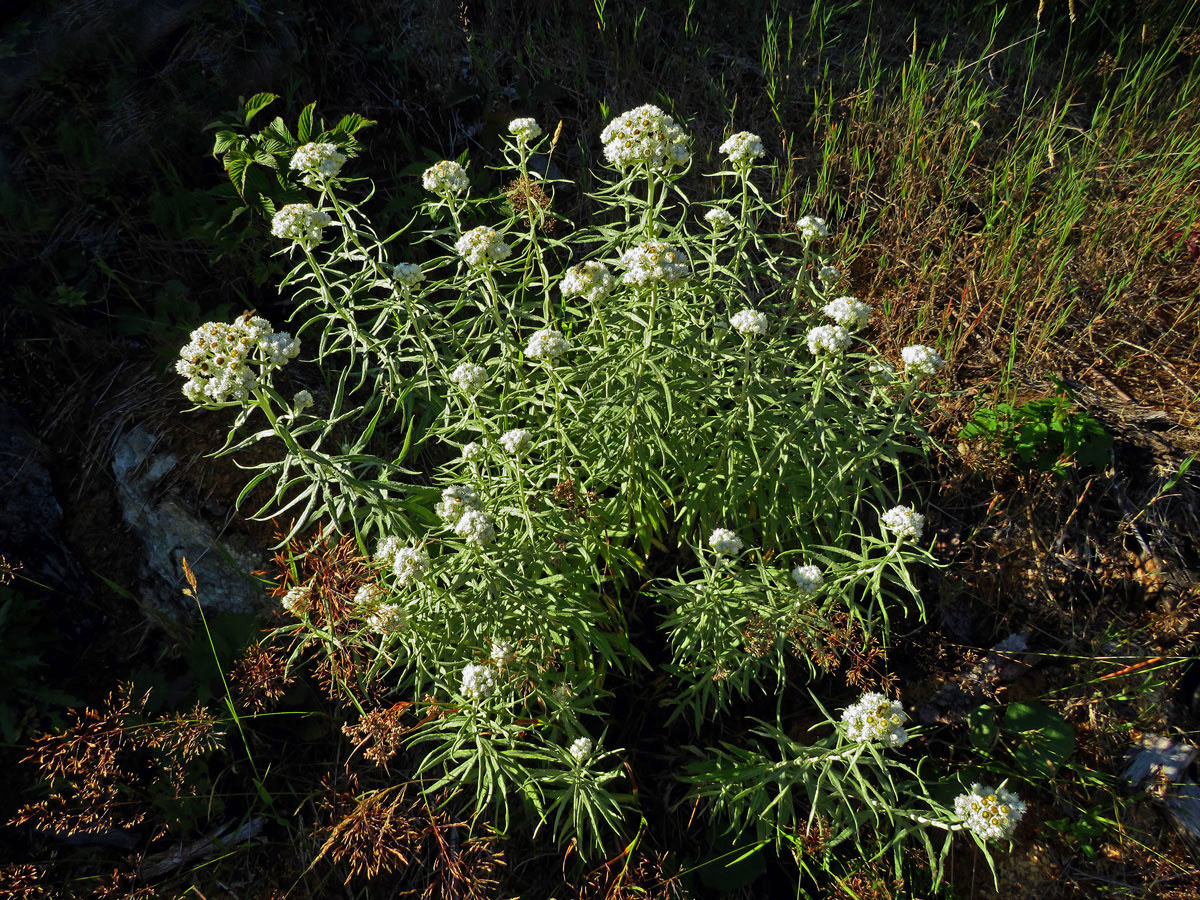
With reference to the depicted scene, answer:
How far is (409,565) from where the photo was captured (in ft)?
7.77

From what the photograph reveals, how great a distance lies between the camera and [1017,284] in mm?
4539

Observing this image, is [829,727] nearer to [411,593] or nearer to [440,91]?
[411,593]

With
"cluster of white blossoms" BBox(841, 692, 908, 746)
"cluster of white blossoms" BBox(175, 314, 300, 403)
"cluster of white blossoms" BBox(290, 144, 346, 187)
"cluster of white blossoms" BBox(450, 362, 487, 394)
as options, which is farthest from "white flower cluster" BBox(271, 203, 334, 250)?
"cluster of white blossoms" BBox(841, 692, 908, 746)

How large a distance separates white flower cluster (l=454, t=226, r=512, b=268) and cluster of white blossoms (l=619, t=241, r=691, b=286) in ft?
1.67

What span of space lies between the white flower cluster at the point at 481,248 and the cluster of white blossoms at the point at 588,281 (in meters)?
0.32

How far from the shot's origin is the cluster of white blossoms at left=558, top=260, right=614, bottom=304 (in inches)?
101

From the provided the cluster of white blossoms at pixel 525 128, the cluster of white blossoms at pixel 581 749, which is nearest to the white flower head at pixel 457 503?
the cluster of white blossoms at pixel 581 749

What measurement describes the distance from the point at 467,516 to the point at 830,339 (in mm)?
1298

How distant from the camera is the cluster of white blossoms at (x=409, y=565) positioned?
2.36 metres

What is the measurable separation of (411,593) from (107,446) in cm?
226

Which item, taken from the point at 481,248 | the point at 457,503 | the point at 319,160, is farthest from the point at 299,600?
the point at 319,160

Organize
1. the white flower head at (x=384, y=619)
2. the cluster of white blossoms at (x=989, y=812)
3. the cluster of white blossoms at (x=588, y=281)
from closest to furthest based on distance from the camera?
the cluster of white blossoms at (x=989, y=812) → the white flower head at (x=384, y=619) → the cluster of white blossoms at (x=588, y=281)

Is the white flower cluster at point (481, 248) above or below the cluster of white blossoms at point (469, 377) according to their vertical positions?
above

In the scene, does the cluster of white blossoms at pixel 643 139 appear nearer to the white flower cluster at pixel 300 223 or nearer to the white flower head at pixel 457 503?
the white flower cluster at pixel 300 223
